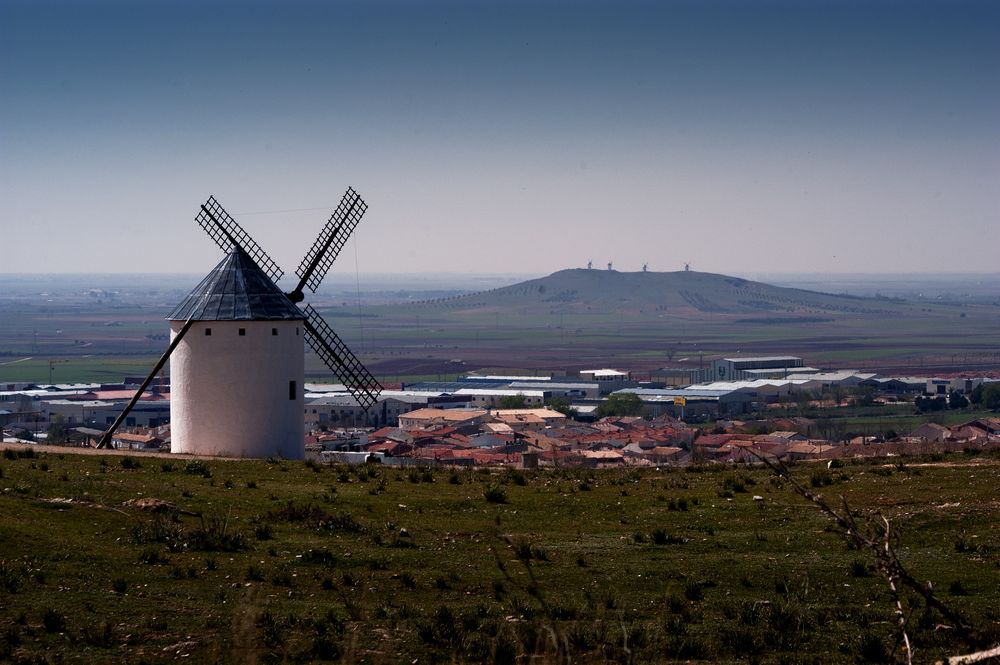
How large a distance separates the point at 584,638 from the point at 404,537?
19.2ft

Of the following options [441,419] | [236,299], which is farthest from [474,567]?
[441,419]

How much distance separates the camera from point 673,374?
156 m

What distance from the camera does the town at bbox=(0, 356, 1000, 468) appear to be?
52844mm

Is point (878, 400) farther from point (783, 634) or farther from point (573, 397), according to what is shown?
point (783, 634)

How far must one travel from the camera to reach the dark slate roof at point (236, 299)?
1167 inches

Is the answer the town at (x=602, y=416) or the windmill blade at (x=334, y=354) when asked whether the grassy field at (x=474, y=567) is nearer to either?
the windmill blade at (x=334, y=354)

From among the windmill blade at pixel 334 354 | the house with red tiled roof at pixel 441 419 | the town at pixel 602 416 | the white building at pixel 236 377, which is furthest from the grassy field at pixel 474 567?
the house with red tiled roof at pixel 441 419

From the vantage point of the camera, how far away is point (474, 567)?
15.3 m

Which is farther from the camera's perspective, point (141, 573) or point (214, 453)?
point (214, 453)

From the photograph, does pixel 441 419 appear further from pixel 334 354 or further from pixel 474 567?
pixel 474 567

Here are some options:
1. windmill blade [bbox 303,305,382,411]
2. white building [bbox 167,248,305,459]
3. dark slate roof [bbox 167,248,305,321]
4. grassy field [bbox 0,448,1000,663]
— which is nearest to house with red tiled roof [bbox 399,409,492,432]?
windmill blade [bbox 303,305,382,411]

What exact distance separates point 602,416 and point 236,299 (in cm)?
6699

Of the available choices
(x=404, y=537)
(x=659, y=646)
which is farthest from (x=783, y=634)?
(x=404, y=537)

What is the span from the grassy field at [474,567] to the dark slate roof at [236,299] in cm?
703
